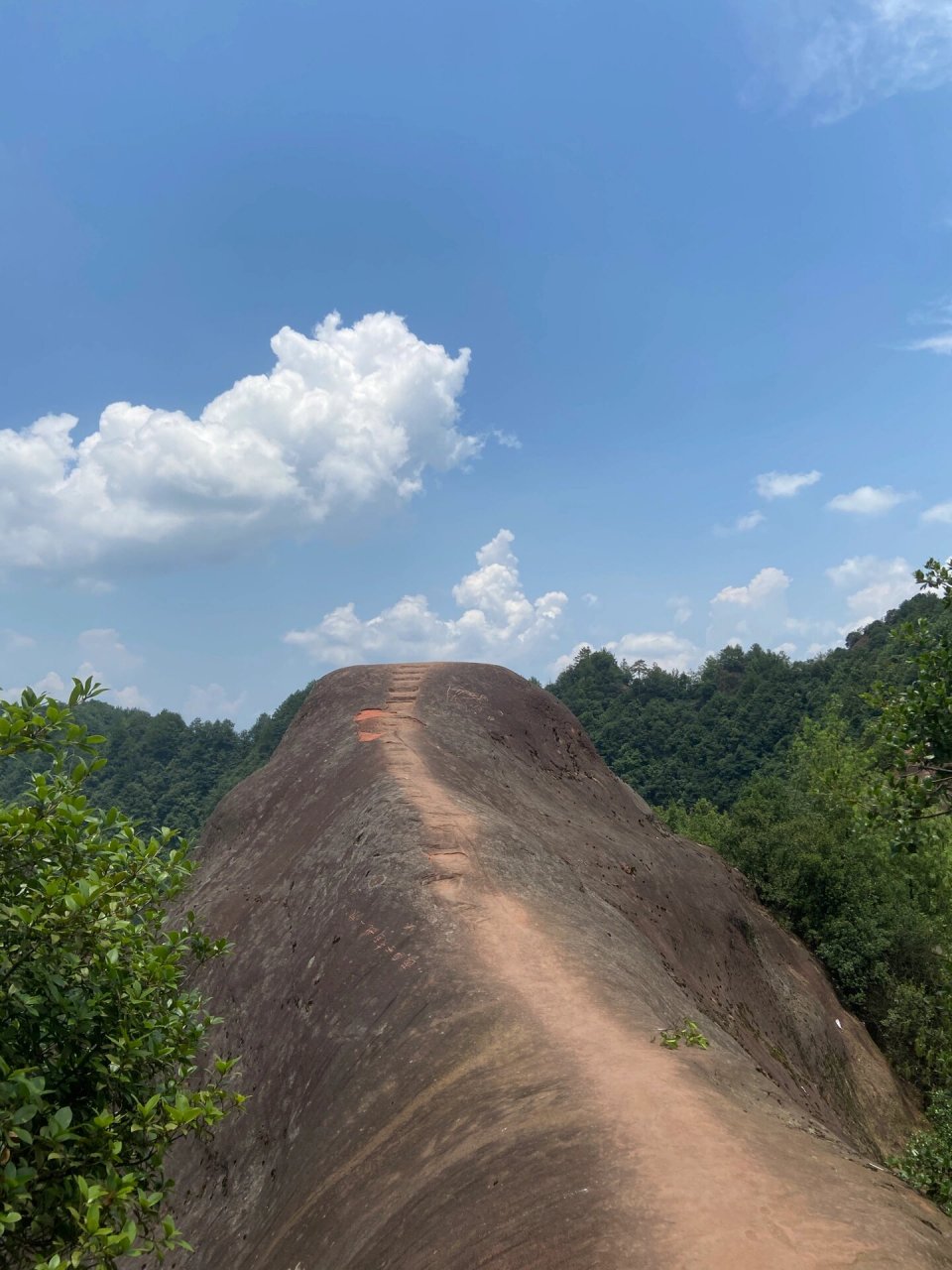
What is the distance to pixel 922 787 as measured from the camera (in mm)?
11703

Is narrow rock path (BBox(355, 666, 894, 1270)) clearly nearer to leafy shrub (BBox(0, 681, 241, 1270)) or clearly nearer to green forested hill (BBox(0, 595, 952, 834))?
leafy shrub (BBox(0, 681, 241, 1270))

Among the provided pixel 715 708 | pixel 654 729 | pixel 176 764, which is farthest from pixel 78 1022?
pixel 176 764

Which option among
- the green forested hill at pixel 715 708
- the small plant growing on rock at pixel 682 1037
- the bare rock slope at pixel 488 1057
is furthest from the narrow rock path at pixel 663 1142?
the green forested hill at pixel 715 708

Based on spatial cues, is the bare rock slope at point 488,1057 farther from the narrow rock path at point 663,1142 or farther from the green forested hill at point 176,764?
the green forested hill at point 176,764

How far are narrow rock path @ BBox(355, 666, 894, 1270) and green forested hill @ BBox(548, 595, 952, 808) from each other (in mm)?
63555

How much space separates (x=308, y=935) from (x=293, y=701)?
282ft

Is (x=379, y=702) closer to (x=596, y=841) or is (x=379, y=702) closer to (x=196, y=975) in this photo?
(x=596, y=841)

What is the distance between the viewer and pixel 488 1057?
356 inches

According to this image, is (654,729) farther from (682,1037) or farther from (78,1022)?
(78,1022)

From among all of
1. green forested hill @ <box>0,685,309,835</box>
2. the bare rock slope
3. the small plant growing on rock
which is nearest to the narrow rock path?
the bare rock slope

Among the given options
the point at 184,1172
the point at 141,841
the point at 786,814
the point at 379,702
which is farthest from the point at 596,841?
the point at 786,814

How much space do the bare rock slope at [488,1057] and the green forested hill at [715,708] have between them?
5583cm

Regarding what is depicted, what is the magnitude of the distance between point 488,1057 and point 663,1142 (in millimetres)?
2600

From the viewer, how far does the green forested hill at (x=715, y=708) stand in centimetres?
7694
